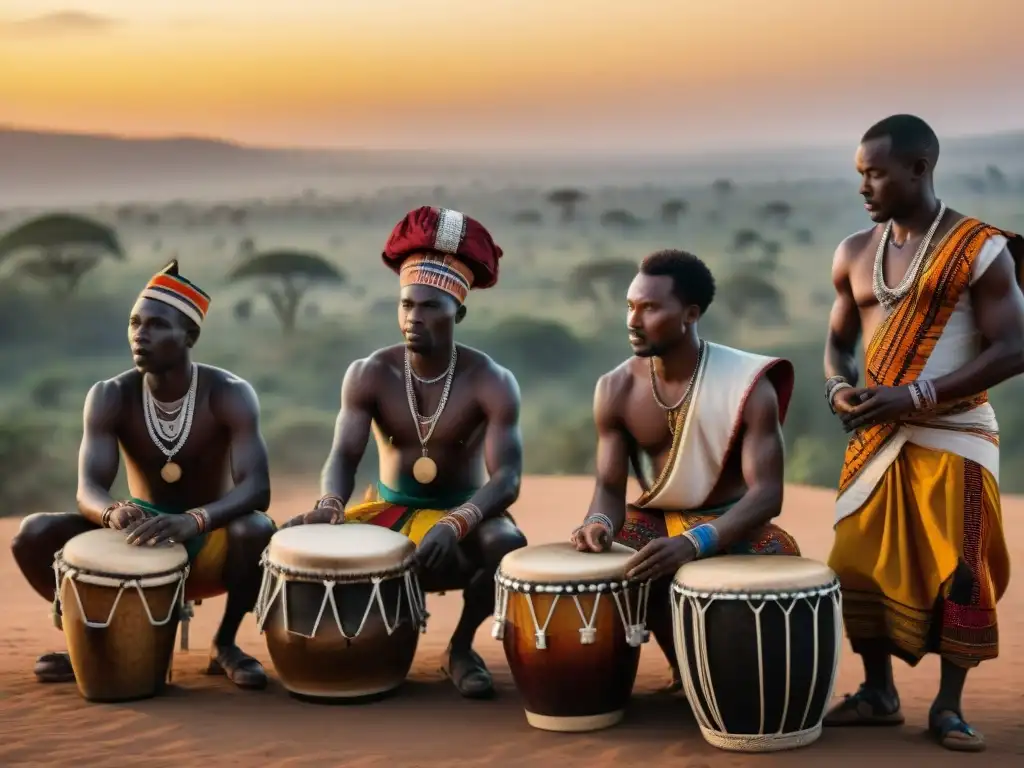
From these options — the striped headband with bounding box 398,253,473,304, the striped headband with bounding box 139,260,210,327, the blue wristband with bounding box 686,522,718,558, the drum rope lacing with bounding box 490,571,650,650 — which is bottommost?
the drum rope lacing with bounding box 490,571,650,650

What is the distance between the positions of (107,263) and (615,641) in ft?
90.5

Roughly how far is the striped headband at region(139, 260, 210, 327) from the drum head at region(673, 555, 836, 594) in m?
2.43

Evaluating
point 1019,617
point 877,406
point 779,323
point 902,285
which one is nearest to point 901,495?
point 877,406

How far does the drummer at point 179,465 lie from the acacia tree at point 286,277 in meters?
23.8

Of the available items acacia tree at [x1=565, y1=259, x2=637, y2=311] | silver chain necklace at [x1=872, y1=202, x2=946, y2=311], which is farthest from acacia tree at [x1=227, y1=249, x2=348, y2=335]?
silver chain necklace at [x1=872, y1=202, x2=946, y2=311]

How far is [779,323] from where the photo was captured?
29.7 metres

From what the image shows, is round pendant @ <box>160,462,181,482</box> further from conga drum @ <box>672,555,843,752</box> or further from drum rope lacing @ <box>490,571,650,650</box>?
conga drum @ <box>672,555,843,752</box>

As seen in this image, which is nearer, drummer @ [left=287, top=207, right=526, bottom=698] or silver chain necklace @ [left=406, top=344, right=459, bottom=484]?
drummer @ [left=287, top=207, right=526, bottom=698]

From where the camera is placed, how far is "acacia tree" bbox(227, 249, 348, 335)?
30234 mm

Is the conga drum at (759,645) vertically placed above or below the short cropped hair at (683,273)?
below

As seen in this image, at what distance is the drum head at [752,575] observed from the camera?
15.9 ft

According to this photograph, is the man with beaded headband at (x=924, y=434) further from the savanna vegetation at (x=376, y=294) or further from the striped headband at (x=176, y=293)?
the savanna vegetation at (x=376, y=294)

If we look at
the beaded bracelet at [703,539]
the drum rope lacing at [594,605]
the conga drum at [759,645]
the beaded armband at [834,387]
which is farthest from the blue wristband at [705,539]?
the beaded armband at [834,387]

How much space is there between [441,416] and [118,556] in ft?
4.95
